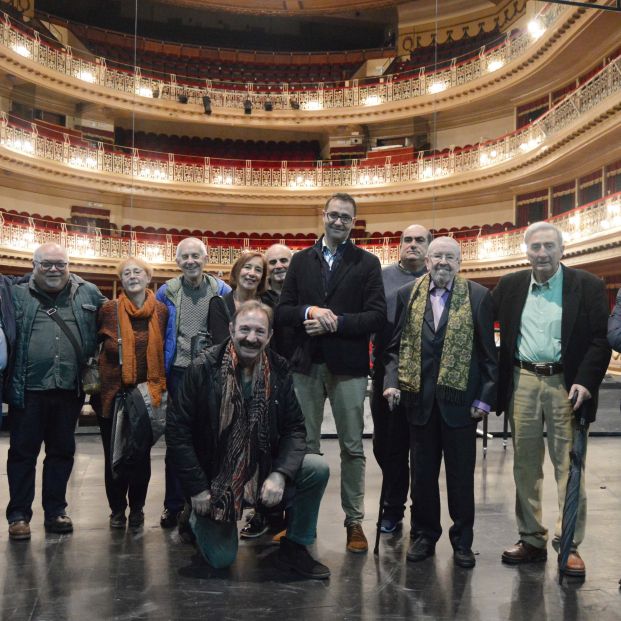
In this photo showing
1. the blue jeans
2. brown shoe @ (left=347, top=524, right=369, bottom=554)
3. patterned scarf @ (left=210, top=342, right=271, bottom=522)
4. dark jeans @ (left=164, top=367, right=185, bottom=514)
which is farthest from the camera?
dark jeans @ (left=164, top=367, right=185, bottom=514)

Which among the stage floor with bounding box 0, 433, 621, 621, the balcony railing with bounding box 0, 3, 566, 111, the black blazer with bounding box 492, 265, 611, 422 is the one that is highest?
the balcony railing with bounding box 0, 3, 566, 111

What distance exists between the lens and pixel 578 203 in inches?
651

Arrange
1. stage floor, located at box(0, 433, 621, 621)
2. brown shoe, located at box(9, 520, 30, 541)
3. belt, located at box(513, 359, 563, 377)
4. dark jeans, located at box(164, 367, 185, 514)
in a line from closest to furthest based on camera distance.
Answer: stage floor, located at box(0, 433, 621, 621)
belt, located at box(513, 359, 563, 377)
brown shoe, located at box(9, 520, 30, 541)
dark jeans, located at box(164, 367, 185, 514)

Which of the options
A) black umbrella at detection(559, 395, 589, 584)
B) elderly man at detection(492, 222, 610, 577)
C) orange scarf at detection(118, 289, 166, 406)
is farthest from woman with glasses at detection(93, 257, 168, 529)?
black umbrella at detection(559, 395, 589, 584)

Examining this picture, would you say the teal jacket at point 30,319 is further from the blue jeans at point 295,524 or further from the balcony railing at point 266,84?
the balcony railing at point 266,84

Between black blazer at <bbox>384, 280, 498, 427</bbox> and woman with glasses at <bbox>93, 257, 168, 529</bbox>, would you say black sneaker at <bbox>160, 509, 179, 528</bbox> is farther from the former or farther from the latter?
black blazer at <bbox>384, 280, 498, 427</bbox>

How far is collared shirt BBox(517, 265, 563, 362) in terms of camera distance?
10.7 ft

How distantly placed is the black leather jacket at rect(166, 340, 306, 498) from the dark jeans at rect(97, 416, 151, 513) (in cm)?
80

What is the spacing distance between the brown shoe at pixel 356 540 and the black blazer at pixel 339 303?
0.80 metres

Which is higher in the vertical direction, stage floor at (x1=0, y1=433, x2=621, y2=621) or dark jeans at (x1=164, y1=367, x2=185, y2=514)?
dark jeans at (x1=164, y1=367, x2=185, y2=514)

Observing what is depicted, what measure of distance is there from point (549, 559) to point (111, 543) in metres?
2.22

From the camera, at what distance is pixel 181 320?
3.95 m

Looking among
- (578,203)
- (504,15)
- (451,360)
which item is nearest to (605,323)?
(451,360)

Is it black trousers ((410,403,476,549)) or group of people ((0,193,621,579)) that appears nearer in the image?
group of people ((0,193,621,579))
